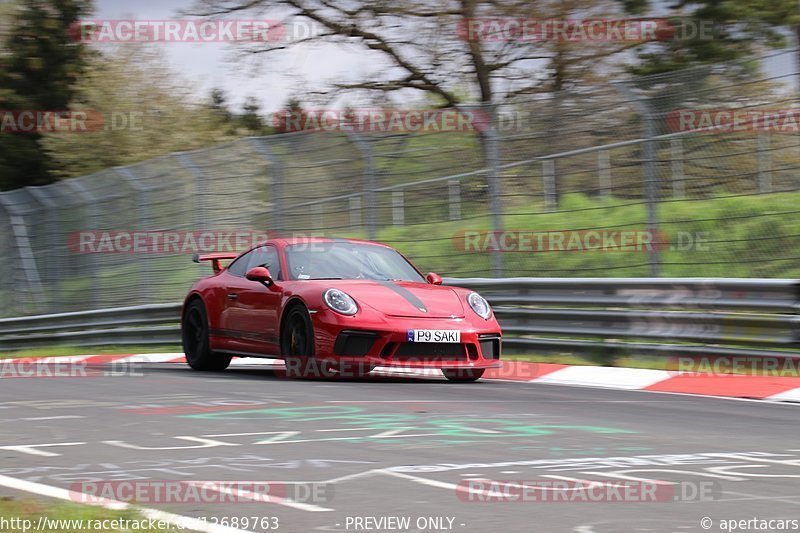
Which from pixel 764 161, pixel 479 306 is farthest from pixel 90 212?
pixel 764 161

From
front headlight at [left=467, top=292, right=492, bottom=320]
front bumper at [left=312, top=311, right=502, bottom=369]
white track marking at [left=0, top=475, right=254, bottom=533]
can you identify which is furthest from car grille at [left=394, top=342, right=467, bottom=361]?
white track marking at [left=0, top=475, right=254, bottom=533]

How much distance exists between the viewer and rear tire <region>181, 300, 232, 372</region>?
11977 mm

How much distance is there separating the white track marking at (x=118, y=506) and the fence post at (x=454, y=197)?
27.5ft

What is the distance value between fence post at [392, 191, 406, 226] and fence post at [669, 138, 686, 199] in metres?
3.56

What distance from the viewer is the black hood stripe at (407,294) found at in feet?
32.6

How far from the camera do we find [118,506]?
442cm

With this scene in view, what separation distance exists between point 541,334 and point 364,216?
3155mm

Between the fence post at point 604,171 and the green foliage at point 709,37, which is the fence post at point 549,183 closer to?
the fence post at point 604,171

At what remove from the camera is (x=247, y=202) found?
16328mm

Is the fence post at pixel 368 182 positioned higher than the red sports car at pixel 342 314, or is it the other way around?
the fence post at pixel 368 182

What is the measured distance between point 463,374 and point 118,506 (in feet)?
20.4

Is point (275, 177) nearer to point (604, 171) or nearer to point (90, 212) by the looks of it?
point (604, 171)

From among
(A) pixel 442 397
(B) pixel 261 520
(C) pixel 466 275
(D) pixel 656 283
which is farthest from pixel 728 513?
(C) pixel 466 275

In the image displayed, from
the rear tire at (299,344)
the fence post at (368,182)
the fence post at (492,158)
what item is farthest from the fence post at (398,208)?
the rear tire at (299,344)
